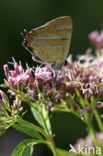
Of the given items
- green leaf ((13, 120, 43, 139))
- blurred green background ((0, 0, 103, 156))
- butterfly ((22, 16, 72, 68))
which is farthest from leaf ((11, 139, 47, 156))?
blurred green background ((0, 0, 103, 156))

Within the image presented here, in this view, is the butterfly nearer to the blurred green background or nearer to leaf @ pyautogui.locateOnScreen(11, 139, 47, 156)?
leaf @ pyautogui.locateOnScreen(11, 139, 47, 156)

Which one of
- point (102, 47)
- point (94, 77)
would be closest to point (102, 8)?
point (102, 47)

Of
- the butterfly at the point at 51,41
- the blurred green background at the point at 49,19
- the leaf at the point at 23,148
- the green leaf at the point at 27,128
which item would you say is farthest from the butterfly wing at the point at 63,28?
the blurred green background at the point at 49,19

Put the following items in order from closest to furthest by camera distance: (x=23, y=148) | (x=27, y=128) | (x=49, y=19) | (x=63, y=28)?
(x=23, y=148) → (x=27, y=128) → (x=63, y=28) → (x=49, y=19)

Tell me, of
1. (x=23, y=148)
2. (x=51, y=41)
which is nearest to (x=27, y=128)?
(x=23, y=148)

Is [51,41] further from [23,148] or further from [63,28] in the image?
[23,148]

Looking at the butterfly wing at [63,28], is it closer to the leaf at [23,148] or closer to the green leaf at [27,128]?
the green leaf at [27,128]

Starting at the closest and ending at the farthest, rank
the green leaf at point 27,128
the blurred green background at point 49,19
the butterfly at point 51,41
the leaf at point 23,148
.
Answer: the leaf at point 23,148, the green leaf at point 27,128, the butterfly at point 51,41, the blurred green background at point 49,19

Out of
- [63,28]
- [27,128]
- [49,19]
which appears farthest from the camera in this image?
[49,19]
